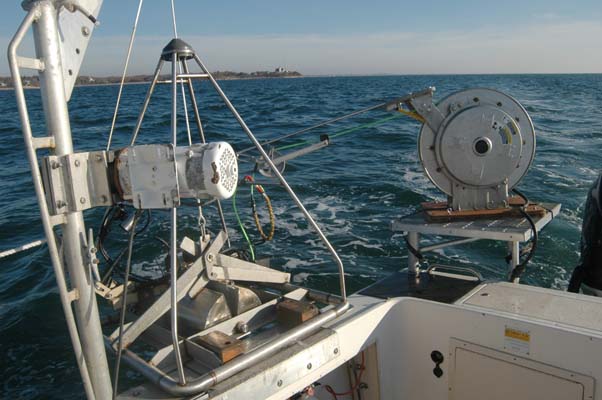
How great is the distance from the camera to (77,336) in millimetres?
1898

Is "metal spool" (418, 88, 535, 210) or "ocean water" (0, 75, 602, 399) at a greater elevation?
"metal spool" (418, 88, 535, 210)

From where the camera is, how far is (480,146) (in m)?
3.82

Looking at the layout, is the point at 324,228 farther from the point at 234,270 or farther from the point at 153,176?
the point at 153,176

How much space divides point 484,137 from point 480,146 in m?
0.07

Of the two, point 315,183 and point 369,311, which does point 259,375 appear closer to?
point 369,311

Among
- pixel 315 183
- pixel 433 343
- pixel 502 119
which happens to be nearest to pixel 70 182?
pixel 433 343

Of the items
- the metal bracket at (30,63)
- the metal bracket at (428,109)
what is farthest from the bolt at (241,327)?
the metal bracket at (428,109)

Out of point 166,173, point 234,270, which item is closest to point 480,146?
point 234,270

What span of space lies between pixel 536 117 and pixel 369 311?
74.0 feet

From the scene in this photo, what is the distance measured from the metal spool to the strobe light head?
234cm

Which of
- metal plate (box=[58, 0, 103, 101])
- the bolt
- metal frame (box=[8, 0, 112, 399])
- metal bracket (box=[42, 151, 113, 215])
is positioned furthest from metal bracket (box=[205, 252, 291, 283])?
metal plate (box=[58, 0, 103, 101])

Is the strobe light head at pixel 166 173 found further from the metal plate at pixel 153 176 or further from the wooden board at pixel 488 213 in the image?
the wooden board at pixel 488 213

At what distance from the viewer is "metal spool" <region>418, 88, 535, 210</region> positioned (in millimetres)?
3801

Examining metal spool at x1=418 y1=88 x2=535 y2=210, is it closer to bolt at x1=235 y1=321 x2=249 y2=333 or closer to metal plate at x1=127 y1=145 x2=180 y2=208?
bolt at x1=235 y1=321 x2=249 y2=333
